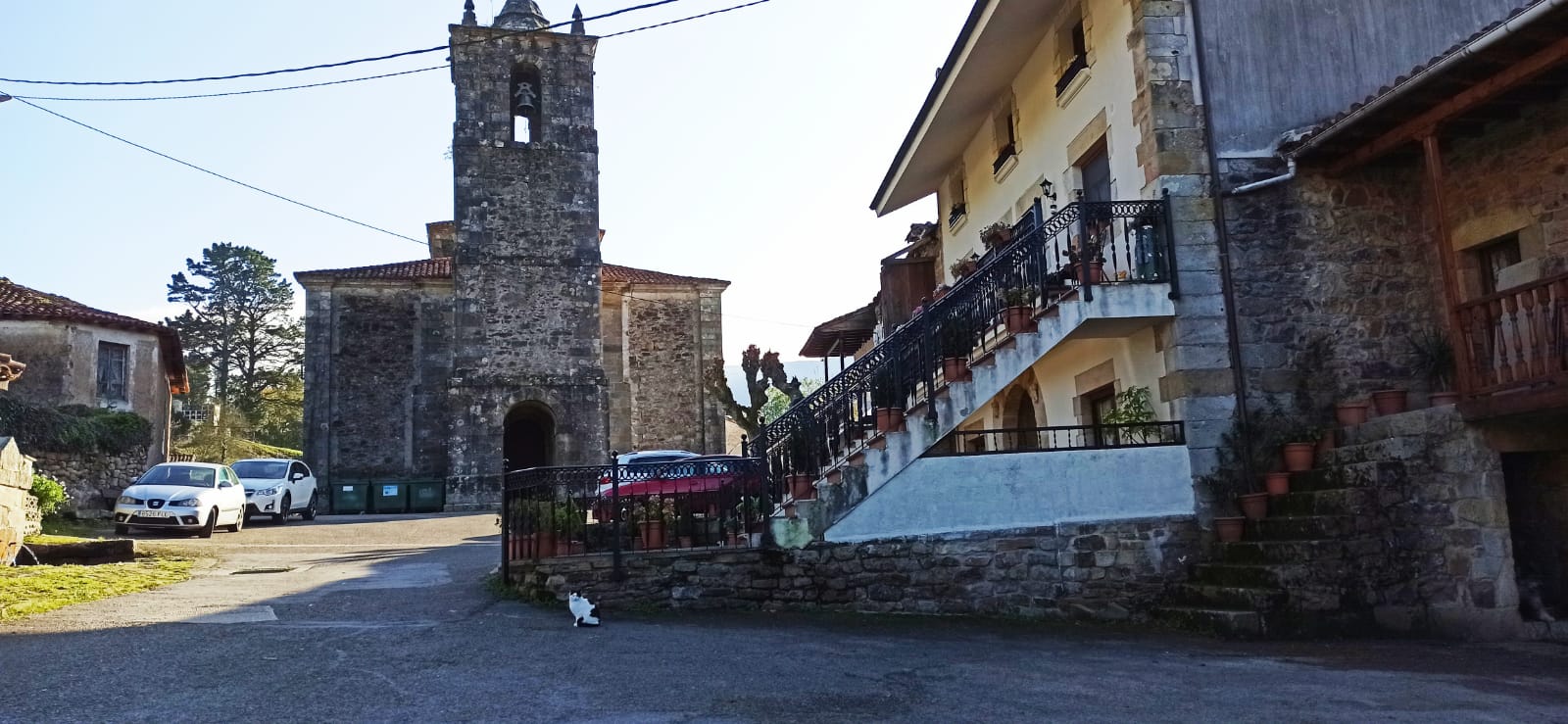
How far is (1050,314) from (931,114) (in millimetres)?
5317

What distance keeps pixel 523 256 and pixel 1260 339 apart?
814 inches

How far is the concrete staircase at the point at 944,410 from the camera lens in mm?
9164

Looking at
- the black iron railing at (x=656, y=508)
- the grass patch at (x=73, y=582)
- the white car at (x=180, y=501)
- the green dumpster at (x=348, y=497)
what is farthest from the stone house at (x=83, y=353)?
the black iron railing at (x=656, y=508)

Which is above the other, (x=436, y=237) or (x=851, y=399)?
(x=436, y=237)

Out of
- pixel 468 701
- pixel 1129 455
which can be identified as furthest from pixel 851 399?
pixel 468 701

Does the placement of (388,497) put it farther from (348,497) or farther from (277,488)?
(277,488)

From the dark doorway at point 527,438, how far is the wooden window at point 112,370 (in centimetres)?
872

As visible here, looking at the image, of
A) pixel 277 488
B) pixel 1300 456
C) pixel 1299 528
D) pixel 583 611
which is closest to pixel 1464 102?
pixel 1300 456

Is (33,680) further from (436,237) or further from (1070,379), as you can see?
(436,237)

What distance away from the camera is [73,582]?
9.70 m

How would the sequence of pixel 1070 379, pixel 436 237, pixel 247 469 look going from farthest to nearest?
pixel 436 237
pixel 247 469
pixel 1070 379

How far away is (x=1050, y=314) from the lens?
9.45m

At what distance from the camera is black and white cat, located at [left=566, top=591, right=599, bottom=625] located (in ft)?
26.4

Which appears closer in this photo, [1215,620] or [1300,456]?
[1215,620]
